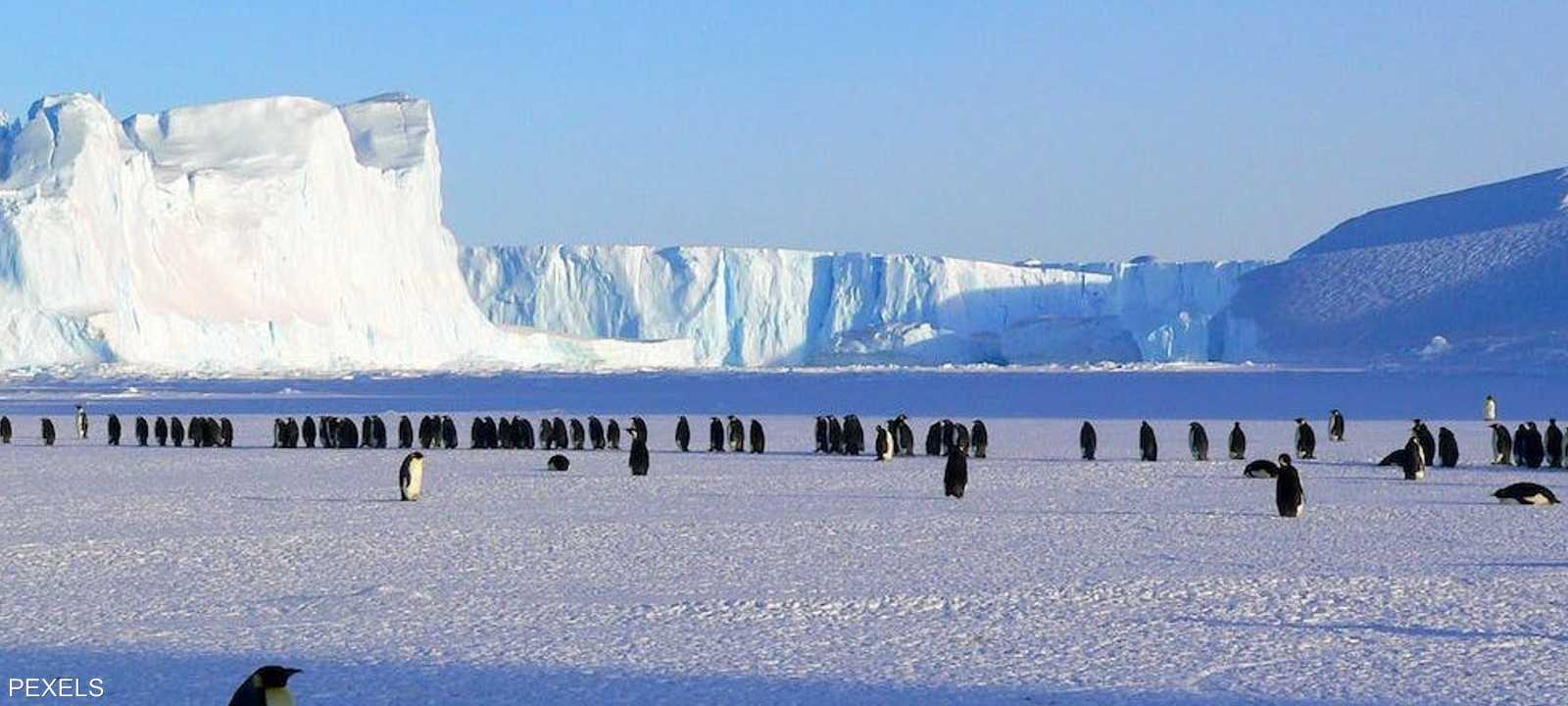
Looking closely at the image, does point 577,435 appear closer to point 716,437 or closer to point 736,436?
point 716,437

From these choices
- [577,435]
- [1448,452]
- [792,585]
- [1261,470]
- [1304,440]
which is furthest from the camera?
[577,435]

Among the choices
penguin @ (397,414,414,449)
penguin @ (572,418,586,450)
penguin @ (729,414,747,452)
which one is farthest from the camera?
penguin @ (397,414,414,449)

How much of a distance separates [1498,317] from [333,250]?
3645 cm

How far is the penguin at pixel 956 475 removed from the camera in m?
13.1

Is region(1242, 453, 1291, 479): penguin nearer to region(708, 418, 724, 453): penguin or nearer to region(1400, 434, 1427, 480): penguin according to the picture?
region(1400, 434, 1427, 480): penguin

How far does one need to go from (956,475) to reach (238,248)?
149 feet

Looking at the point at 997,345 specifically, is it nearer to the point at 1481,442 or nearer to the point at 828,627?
the point at 1481,442

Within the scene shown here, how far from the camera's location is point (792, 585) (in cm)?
806

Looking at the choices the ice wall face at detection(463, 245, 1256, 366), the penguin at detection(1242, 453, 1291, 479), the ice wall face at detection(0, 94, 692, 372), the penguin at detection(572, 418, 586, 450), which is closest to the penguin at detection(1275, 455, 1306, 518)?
the penguin at detection(1242, 453, 1291, 479)

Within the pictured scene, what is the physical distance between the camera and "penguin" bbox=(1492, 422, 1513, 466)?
17.4m

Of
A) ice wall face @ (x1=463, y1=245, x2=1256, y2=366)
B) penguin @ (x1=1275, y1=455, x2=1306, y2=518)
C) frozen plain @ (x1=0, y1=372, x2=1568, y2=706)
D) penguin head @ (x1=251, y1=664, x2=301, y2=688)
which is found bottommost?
frozen plain @ (x1=0, y1=372, x2=1568, y2=706)

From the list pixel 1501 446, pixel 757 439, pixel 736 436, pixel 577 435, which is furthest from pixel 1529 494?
pixel 577 435

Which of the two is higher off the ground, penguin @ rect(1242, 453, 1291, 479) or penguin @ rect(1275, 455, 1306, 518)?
penguin @ rect(1275, 455, 1306, 518)

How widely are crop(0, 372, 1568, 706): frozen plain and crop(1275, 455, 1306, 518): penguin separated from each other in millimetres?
188
